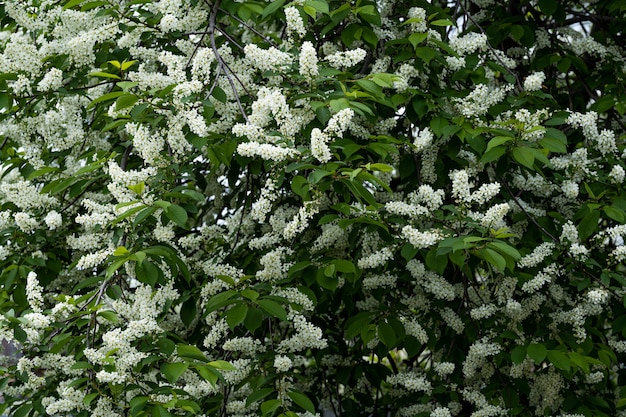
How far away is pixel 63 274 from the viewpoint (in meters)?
4.77

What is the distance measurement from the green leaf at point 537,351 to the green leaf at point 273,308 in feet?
3.92

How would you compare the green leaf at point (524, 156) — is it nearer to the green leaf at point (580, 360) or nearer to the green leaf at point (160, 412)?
the green leaf at point (580, 360)

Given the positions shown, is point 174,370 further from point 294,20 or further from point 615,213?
point 615,213

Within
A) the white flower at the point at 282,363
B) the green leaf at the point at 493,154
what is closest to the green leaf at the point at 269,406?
the white flower at the point at 282,363

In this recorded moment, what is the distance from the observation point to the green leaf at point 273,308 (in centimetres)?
324

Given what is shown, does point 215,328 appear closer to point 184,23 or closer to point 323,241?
point 323,241

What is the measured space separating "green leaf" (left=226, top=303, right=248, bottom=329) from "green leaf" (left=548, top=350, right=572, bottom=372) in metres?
1.39

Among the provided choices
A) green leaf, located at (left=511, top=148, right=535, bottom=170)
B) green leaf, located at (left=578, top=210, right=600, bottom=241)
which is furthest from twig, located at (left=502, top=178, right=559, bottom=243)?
green leaf, located at (left=511, top=148, right=535, bottom=170)

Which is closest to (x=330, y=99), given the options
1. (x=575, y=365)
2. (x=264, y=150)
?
(x=264, y=150)

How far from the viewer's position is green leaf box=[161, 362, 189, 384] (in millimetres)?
3010

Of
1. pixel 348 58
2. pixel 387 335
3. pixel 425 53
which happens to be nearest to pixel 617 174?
pixel 425 53

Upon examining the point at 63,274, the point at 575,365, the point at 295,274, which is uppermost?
the point at 295,274

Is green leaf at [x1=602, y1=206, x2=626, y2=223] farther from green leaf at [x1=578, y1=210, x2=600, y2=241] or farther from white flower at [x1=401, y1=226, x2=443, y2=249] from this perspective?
white flower at [x1=401, y1=226, x2=443, y2=249]

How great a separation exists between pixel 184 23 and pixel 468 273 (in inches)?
67.1
